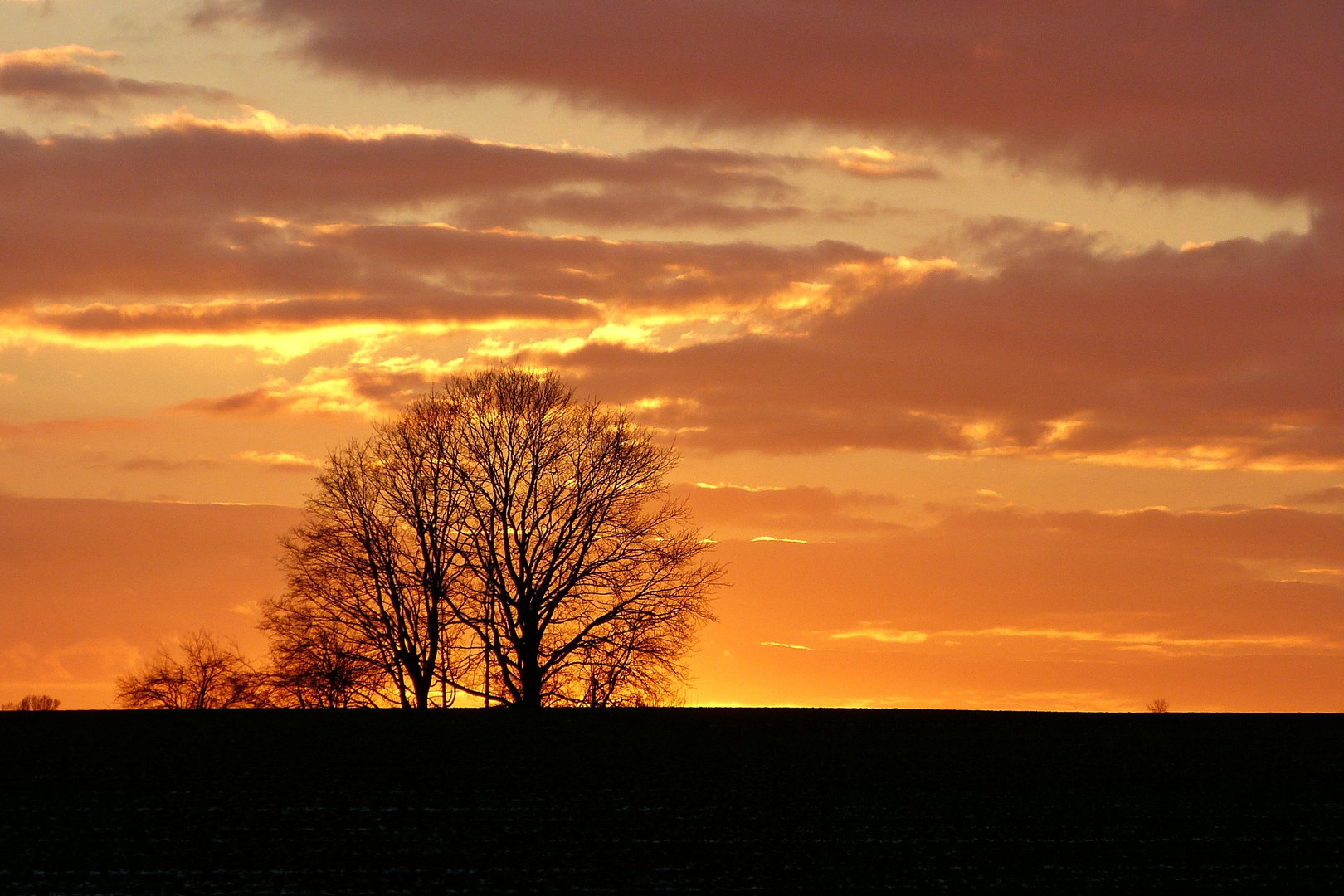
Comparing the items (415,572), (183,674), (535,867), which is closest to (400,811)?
(535,867)

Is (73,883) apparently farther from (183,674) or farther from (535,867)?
(183,674)

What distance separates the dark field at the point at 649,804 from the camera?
17.0m

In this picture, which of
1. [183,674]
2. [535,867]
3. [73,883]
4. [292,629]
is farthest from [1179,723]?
[183,674]

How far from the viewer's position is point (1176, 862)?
60.4ft

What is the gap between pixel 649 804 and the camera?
21.5 meters

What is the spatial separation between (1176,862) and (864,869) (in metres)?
4.20

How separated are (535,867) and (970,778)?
10.1 meters

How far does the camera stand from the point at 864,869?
17.4 meters

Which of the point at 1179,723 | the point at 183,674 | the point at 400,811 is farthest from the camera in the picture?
the point at 183,674

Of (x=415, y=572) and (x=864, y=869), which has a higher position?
(x=415, y=572)

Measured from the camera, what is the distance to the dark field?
1698 cm

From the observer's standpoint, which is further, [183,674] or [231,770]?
[183,674]

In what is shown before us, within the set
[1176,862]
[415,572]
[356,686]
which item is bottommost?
[1176,862]

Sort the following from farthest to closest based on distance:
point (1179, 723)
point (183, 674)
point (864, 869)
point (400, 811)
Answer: point (183, 674), point (1179, 723), point (400, 811), point (864, 869)
